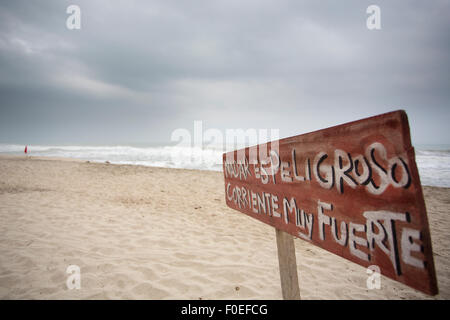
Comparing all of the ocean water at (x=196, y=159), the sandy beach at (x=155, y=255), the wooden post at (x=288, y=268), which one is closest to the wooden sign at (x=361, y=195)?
the wooden post at (x=288, y=268)

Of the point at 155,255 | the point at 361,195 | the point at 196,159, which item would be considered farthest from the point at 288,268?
Result: the point at 196,159

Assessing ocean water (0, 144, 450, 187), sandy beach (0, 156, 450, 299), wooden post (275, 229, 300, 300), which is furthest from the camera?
ocean water (0, 144, 450, 187)

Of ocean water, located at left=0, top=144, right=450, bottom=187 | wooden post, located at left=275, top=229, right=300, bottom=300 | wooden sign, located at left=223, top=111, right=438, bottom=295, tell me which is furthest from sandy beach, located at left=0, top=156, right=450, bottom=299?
ocean water, located at left=0, top=144, right=450, bottom=187

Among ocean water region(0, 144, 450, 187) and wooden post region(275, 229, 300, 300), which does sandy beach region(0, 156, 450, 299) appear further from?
ocean water region(0, 144, 450, 187)

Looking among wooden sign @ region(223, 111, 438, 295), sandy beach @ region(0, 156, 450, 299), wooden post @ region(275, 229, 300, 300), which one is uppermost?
wooden sign @ region(223, 111, 438, 295)

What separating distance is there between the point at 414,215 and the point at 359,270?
3240 millimetres

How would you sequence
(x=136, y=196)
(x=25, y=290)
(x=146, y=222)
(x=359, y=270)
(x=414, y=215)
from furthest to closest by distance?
(x=136, y=196) < (x=146, y=222) < (x=359, y=270) < (x=25, y=290) < (x=414, y=215)

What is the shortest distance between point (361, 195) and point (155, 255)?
317 centimetres

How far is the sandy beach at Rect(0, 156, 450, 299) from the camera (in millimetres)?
2512

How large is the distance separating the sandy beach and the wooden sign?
1.84 meters

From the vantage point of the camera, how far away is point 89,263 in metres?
2.91

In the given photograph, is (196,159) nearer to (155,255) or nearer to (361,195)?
(155,255)
